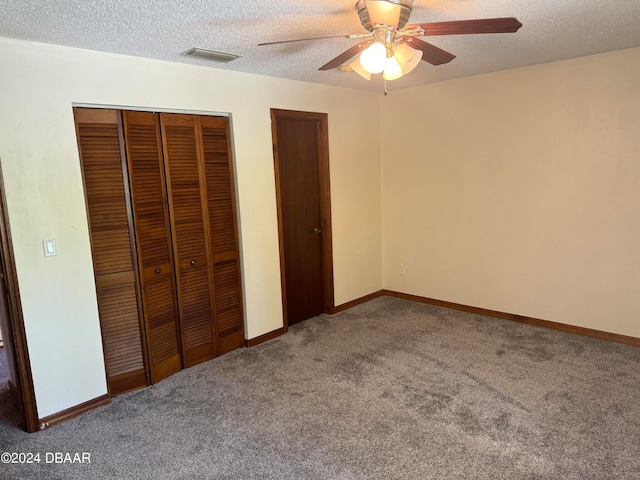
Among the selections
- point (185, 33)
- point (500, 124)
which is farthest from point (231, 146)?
point (500, 124)

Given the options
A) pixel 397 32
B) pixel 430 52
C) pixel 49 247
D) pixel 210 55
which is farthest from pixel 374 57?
pixel 49 247

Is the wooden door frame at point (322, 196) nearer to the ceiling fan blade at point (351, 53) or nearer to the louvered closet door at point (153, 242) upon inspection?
the louvered closet door at point (153, 242)

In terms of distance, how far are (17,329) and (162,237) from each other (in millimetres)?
1063

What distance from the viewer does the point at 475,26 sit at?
185 cm

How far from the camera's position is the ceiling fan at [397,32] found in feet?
5.99

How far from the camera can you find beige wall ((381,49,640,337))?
3.46 meters

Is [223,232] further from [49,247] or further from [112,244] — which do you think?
[49,247]

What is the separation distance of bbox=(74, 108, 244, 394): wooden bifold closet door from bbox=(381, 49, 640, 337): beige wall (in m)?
2.16

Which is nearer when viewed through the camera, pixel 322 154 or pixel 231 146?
pixel 231 146

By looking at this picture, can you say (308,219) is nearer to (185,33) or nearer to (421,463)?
(185,33)

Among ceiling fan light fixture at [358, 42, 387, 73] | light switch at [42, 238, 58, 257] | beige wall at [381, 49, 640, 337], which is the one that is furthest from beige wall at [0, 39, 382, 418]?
beige wall at [381, 49, 640, 337]

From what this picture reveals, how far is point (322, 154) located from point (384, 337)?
1917 mm

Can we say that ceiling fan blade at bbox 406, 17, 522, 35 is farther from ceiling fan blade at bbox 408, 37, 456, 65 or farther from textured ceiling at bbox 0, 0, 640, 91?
Result: textured ceiling at bbox 0, 0, 640, 91

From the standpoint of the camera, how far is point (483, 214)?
4234mm
